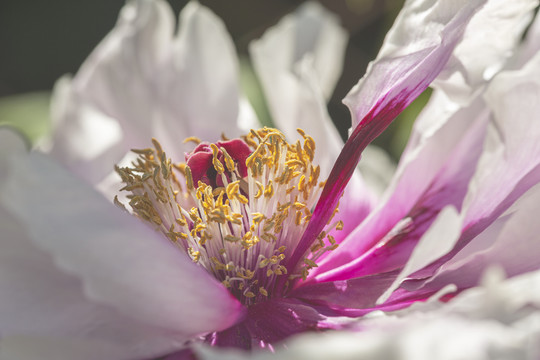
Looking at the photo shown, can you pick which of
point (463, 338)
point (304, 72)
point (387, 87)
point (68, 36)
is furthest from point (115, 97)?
point (68, 36)

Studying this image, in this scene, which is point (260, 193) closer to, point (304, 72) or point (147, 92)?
point (304, 72)

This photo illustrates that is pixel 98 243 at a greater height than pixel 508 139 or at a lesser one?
greater

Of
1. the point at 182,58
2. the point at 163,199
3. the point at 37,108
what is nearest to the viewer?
the point at 163,199

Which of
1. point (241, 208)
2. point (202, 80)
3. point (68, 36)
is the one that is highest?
point (68, 36)

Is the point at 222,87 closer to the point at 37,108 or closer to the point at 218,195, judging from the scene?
the point at 218,195

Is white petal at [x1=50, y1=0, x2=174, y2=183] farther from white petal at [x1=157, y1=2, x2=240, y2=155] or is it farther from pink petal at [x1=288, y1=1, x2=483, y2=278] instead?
pink petal at [x1=288, y1=1, x2=483, y2=278]

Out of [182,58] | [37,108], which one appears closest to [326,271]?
[182,58]

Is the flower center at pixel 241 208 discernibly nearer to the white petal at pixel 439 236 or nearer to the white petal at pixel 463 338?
the white petal at pixel 439 236

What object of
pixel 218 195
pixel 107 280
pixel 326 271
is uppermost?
pixel 107 280
